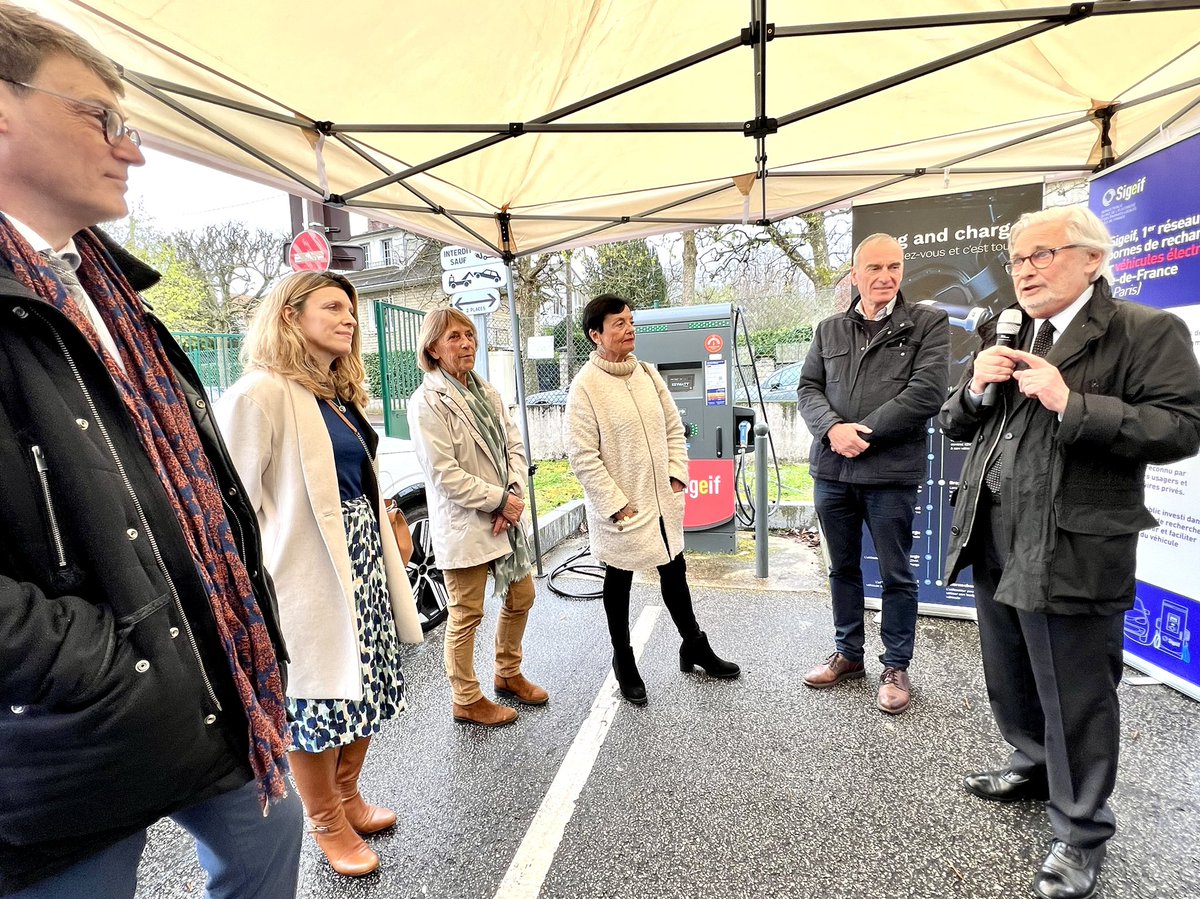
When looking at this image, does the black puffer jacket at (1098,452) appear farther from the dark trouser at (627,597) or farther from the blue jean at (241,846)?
the blue jean at (241,846)

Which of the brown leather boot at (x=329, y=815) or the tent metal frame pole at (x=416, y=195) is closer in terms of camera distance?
the brown leather boot at (x=329, y=815)

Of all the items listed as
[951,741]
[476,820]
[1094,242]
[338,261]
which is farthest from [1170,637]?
[338,261]

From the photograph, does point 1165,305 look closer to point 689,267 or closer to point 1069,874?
point 1069,874

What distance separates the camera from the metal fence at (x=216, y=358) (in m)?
4.43

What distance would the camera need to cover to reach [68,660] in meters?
0.75

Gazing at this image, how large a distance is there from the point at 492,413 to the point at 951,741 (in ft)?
7.77

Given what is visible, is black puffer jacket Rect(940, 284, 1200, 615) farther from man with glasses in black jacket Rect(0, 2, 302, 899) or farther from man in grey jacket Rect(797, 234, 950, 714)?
man with glasses in black jacket Rect(0, 2, 302, 899)

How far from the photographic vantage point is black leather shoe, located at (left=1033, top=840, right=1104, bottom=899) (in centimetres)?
162

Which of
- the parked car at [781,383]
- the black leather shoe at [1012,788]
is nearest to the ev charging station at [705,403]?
the black leather shoe at [1012,788]

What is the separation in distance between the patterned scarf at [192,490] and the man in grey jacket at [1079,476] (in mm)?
1914

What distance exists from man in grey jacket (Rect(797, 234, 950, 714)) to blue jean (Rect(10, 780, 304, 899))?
7.74ft

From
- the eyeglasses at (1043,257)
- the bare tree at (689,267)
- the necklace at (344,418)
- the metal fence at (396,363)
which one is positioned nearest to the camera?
the eyeglasses at (1043,257)

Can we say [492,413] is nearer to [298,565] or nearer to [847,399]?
[298,565]

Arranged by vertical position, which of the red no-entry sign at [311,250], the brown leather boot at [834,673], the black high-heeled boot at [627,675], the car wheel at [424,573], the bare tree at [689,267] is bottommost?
the brown leather boot at [834,673]
